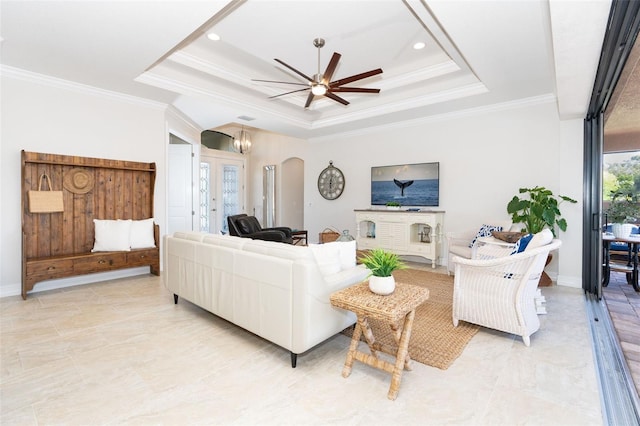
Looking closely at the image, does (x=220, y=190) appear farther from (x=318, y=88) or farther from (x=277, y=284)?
(x=277, y=284)

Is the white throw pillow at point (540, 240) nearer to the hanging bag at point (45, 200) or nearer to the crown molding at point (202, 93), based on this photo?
the crown molding at point (202, 93)

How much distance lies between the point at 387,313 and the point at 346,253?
882mm

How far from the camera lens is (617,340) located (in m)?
2.66

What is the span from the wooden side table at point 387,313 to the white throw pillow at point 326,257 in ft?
0.94

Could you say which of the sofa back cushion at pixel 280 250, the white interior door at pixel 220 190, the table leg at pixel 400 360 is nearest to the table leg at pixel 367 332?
the table leg at pixel 400 360

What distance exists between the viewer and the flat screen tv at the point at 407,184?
18.5ft

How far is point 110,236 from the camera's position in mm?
4273

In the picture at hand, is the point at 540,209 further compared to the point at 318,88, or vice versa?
the point at 540,209

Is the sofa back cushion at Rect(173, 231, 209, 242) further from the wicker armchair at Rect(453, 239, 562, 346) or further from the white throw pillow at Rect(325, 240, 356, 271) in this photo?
the wicker armchair at Rect(453, 239, 562, 346)

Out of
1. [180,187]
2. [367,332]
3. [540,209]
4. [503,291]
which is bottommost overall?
[367,332]

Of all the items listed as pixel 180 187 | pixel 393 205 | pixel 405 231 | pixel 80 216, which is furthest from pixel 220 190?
pixel 405 231

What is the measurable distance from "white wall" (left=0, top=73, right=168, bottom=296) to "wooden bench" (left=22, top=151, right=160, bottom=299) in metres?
0.15

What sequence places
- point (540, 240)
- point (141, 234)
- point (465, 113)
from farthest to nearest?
point (465, 113)
point (141, 234)
point (540, 240)

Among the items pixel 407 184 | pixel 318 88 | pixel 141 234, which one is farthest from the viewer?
pixel 407 184
